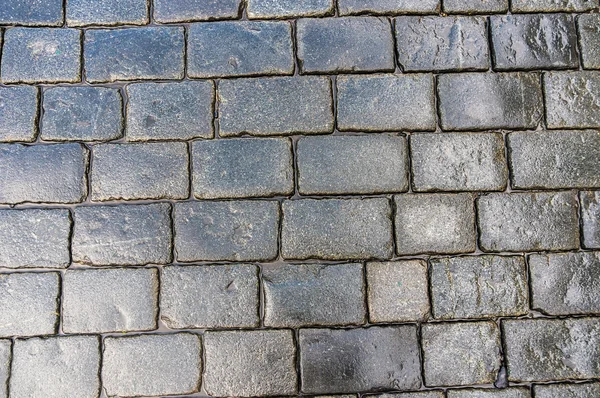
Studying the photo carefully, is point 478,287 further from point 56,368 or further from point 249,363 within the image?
point 56,368

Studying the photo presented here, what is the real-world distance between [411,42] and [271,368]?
6.41 ft

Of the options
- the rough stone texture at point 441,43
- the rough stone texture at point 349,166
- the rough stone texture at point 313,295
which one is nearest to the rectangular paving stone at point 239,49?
the rough stone texture at point 349,166

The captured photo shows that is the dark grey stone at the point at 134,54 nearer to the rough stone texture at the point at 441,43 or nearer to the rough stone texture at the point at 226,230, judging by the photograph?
the rough stone texture at the point at 226,230

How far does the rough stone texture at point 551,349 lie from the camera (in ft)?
8.14

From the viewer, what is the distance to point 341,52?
263cm

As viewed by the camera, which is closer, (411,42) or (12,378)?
(12,378)

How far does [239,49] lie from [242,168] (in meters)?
0.68

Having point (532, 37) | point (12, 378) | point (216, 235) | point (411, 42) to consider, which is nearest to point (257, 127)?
point (216, 235)

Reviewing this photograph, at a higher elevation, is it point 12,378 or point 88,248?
point 88,248


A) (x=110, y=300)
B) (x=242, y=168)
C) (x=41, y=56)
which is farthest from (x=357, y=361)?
(x=41, y=56)

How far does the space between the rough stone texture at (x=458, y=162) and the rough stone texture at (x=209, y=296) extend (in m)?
1.08

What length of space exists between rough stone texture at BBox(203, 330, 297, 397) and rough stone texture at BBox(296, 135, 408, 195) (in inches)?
32.3

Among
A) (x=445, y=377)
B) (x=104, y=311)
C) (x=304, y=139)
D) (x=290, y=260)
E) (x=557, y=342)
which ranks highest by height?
(x=304, y=139)

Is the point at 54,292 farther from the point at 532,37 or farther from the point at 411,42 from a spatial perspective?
the point at 532,37
